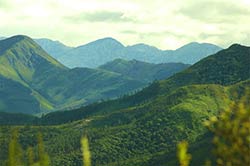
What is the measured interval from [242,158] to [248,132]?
1.55 feet

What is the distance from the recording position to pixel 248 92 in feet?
29.2

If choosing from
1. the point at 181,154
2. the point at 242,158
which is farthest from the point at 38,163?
the point at 242,158

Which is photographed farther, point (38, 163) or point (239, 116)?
point (38, 163)

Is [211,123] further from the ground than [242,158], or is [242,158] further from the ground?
[211,123]

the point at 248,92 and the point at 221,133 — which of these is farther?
the point at 248,92

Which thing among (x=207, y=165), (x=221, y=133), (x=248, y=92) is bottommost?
(x=207, y=165)

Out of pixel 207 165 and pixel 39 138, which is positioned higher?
pixel 39 138

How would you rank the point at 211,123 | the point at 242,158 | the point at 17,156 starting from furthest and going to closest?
the point at 17,156 < the point at 242,158 < the point at 211,123

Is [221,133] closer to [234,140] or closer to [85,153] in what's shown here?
[234,140]

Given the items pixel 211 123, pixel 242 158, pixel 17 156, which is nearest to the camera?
pixel 211 123

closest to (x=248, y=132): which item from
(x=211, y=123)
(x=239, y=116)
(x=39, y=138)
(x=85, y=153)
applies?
(x=239, y=116)

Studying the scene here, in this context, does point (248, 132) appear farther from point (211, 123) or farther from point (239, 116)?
point (211, 123)

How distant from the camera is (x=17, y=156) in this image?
9719 mm

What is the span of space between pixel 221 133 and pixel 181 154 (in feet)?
2.51
